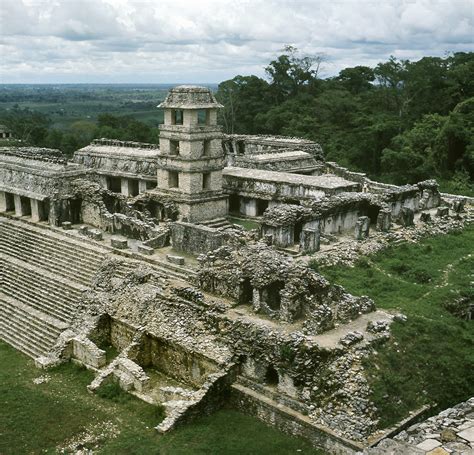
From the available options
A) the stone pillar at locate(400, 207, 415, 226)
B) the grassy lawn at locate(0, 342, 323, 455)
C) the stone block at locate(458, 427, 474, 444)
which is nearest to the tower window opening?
the grassy lawn at locate(0, 342, 323, 455)

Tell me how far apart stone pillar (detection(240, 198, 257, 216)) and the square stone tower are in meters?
2.03

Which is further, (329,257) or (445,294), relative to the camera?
(329,257)

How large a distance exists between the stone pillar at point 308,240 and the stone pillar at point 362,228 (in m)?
2.65

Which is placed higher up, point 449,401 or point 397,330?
point 397,330

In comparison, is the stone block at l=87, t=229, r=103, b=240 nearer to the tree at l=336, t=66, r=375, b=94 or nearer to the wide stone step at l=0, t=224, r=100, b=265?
the wide stone step at l=0, t=224, r=100, b=265

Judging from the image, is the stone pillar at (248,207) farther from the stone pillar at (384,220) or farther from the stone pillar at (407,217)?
the stone pillar at (407,217)

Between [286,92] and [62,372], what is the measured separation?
5537 cm

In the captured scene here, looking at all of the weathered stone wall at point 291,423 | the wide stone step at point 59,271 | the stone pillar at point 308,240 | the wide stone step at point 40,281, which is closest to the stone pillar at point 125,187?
the wide stone step at point 59,271

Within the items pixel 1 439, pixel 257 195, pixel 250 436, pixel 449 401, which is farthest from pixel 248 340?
pixel 257 195

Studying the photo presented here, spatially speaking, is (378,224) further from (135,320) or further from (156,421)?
(156,421)

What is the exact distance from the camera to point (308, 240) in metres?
22.3

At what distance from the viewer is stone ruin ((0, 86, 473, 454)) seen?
50.1 ft

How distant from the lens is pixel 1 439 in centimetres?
1461

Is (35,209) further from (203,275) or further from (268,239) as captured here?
(203,275)
